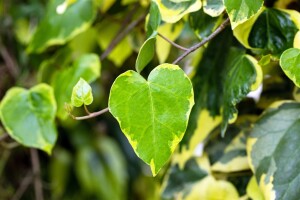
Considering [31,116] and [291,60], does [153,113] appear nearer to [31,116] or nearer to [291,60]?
[291,60]

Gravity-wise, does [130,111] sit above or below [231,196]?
above

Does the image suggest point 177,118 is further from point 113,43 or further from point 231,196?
point 113,43

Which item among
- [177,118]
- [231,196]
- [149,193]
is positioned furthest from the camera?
[149,193]

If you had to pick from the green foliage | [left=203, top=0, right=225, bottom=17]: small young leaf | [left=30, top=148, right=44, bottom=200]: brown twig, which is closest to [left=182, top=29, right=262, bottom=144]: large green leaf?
the green foliage

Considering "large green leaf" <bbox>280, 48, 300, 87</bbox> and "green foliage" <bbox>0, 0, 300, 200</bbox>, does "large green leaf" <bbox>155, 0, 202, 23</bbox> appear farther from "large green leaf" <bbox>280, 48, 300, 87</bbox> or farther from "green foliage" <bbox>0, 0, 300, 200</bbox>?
"large green leaf" <bbox>280, 48, 300, 87</bbox>

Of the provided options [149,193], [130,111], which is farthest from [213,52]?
[149,193]

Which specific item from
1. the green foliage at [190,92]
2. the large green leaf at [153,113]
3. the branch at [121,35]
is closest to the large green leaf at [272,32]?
the green foliage at [190,92]

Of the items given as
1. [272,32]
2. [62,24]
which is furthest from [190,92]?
[62,24]
